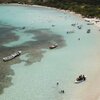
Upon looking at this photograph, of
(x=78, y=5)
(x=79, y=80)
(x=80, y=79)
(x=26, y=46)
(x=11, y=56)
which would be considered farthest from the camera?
(x=78, y=5)

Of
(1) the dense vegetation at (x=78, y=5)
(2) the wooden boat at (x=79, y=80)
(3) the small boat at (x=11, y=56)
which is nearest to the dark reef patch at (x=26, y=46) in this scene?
(3) the small boat at (x=11, y=56)

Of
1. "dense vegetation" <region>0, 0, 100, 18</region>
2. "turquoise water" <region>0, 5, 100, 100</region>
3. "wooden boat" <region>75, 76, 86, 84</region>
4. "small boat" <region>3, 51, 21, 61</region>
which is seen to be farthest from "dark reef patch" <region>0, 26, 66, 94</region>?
"dense vegetation" <region>0, 0, 100, 18</region>

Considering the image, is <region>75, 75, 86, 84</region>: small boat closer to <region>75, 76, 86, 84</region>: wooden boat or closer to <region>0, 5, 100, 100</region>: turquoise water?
<region>75, 76, 86, 84</region>: wooden boat

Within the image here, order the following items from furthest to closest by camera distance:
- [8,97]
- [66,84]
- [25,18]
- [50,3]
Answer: [50,3]
[25,18]
[66,84]
[8,97]

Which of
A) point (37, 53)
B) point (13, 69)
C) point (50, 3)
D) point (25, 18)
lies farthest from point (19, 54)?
point (50, 3)

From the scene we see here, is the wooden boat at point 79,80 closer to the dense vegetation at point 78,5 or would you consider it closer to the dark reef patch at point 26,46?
the dark reef patch at point 26,46

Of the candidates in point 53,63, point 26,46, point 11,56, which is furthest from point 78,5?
point 53,63

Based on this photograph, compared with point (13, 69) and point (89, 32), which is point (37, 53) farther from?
point (89, 32)

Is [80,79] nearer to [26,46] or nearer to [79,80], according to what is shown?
[79,80]
